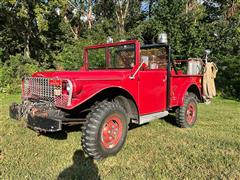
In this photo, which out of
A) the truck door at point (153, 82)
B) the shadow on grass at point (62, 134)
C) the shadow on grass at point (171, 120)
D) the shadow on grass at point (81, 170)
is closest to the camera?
the shadow on grass at point (81, 170)

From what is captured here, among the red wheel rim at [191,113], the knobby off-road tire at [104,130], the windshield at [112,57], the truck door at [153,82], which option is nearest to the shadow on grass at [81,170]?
the knobby off-road tire at [104,130]

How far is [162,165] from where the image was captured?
394cm

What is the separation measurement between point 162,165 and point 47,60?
14.5 m

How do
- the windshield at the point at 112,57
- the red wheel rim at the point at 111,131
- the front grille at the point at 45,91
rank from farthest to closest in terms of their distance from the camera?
1. the windshield at the point at 112,57
2. the red wheel rim at the point at 111,131
3. the front grille at the point at 45,91

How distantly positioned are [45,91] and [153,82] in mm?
1933

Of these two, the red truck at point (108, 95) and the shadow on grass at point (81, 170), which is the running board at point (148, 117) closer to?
the red truck at point (108, 95)

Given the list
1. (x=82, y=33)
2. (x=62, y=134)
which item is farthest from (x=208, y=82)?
(x=82, y=33)

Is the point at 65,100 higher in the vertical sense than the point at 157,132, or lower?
higher

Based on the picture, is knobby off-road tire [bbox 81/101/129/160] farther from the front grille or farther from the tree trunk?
the tree trunk

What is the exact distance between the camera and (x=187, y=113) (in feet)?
20.3

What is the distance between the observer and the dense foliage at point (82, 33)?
43.1 ft

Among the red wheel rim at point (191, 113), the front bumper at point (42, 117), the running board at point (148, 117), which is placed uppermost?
the front bumper at point (42, 117)

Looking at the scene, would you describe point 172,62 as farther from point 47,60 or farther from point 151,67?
point 47,60

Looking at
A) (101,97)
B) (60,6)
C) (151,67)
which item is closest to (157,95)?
(151,67)
